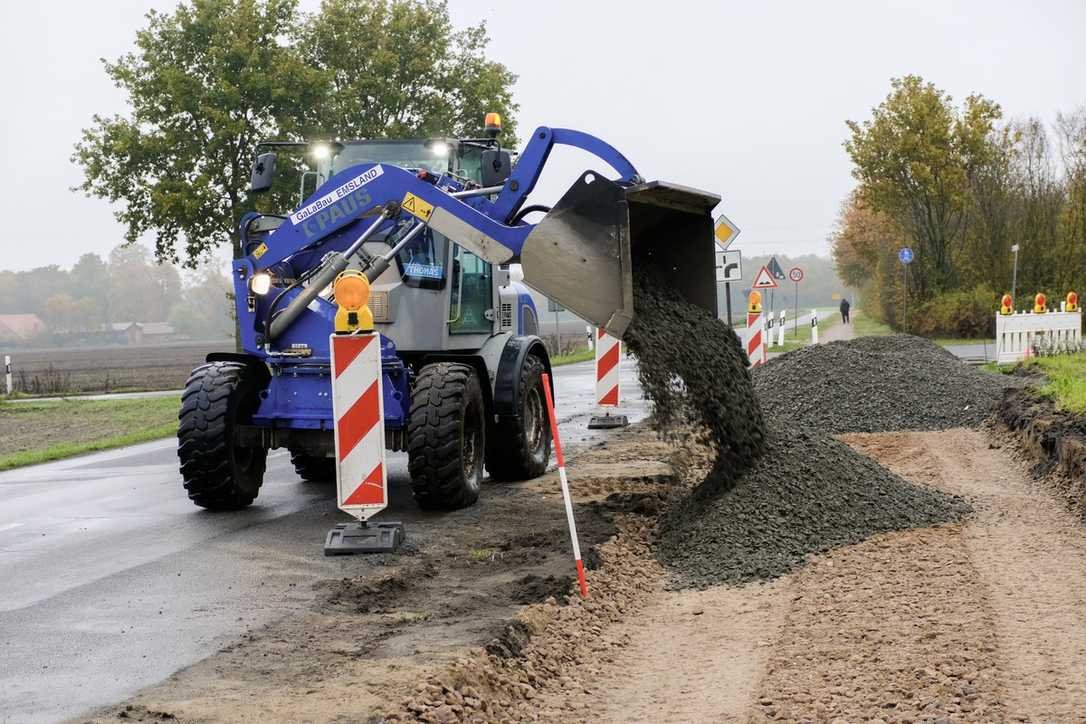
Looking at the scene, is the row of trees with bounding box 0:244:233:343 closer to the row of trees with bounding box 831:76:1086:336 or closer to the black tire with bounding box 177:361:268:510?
the row of trees with bounding box 831:76:1086:336

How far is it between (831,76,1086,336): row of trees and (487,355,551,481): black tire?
29492 mm

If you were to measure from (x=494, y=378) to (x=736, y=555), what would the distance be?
3591mm

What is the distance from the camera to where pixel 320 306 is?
9.48 meters

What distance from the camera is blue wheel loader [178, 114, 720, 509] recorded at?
8219mm

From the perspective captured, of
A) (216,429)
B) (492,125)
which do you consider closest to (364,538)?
(216,429)

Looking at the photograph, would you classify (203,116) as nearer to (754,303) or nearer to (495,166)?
(754,303)

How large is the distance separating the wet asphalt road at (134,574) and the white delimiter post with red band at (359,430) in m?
0.39

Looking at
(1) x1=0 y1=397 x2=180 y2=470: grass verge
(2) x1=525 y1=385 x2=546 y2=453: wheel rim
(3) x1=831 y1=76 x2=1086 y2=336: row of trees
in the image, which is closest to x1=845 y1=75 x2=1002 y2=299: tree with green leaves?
(3) x1=831 y1=76 x2=1086 y2=336: row of trees

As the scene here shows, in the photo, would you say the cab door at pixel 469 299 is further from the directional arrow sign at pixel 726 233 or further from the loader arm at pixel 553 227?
the directional arrow sign at pixel 726 233

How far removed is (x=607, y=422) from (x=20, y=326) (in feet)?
396

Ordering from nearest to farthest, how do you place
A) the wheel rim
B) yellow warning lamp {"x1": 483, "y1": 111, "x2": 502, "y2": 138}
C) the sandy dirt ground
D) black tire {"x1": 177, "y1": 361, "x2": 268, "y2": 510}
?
the sandy dirt ground < black tire {"x1": 177, "y1": 361, "x2": 268, "y2": 510} < yellow warning lamp {"x1": 483, "y1": 111, "x2": 502, "y2": 138} < the wheel rim

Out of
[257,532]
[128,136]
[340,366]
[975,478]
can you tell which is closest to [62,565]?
[257,532]

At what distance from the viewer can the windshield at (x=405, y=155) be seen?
10609mm

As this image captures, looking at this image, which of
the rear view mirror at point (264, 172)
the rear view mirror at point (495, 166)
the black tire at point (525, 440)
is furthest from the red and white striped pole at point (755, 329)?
the rear view mirror at point (264, 172)
